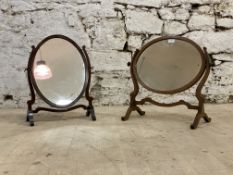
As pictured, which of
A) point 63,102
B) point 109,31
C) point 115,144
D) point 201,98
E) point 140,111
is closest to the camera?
point 115,144

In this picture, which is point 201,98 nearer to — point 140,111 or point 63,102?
point 140,111

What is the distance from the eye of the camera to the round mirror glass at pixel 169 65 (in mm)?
2109

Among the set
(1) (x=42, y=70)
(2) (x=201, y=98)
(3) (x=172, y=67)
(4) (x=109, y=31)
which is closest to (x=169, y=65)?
(3) (x=172, y=67)

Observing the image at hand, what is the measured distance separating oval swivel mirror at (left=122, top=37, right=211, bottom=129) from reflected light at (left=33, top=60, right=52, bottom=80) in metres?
0.52

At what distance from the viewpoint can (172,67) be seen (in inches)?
84.4

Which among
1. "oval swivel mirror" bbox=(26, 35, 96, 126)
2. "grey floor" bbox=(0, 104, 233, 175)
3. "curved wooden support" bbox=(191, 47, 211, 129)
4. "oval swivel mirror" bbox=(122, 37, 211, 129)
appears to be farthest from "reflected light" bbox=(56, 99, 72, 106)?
"curved wooden support" bbox=(191, 47, 211, 129)

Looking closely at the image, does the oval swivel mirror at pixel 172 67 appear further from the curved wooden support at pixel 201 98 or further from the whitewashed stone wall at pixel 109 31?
the whitewashed stone wall at pixel 109 31

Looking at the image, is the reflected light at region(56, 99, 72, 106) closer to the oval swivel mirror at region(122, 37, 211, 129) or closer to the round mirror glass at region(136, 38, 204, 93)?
the oval swivel mirror at region(122, 37, 211, 129)

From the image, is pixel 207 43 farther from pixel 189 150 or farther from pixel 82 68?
pixel 189 150

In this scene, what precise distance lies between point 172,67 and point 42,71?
2.61 feet

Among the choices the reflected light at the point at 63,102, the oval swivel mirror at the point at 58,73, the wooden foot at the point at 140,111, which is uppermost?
the oval swivel mirror at the point at 58,73

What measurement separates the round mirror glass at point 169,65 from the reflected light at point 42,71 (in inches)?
21.7

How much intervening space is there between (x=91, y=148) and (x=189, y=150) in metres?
0.46

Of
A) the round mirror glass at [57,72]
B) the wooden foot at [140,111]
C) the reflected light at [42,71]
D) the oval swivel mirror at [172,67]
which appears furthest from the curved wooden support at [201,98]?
the reflected light at [42,71]
